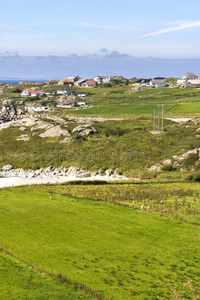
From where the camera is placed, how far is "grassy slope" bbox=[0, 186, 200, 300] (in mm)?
21453

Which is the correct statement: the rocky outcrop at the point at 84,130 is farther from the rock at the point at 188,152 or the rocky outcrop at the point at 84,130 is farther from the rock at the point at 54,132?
the rock at the point at 188,152

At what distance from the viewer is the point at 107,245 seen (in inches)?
1047

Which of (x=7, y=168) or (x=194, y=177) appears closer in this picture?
(x=194, y=177)

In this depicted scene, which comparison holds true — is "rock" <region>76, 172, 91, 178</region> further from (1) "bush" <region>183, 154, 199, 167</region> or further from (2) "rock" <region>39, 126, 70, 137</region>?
(2) "rock" <region>39, 126, 70, 137</region>

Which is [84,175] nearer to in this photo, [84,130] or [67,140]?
[67,140]

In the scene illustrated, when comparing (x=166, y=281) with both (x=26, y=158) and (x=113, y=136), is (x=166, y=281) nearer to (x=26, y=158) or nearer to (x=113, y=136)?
(x=26, y=158)

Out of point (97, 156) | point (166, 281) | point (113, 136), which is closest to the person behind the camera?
point (166, 281)

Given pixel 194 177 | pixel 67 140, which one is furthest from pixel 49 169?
pixel 194 177

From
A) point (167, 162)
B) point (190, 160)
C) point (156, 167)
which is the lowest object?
point (156, 167)

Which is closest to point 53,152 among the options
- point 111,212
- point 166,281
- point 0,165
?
point 0,165

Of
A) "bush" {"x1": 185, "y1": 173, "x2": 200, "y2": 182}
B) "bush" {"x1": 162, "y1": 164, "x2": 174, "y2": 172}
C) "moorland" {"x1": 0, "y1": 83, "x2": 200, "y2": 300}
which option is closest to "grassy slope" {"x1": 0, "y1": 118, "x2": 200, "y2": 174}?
"bush" {"x1": 162, "y1": 164, "x2": 174, "y2": 172}

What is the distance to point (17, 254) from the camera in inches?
888

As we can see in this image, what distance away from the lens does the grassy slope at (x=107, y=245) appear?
70.4ft

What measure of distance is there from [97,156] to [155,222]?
57.7 meters
